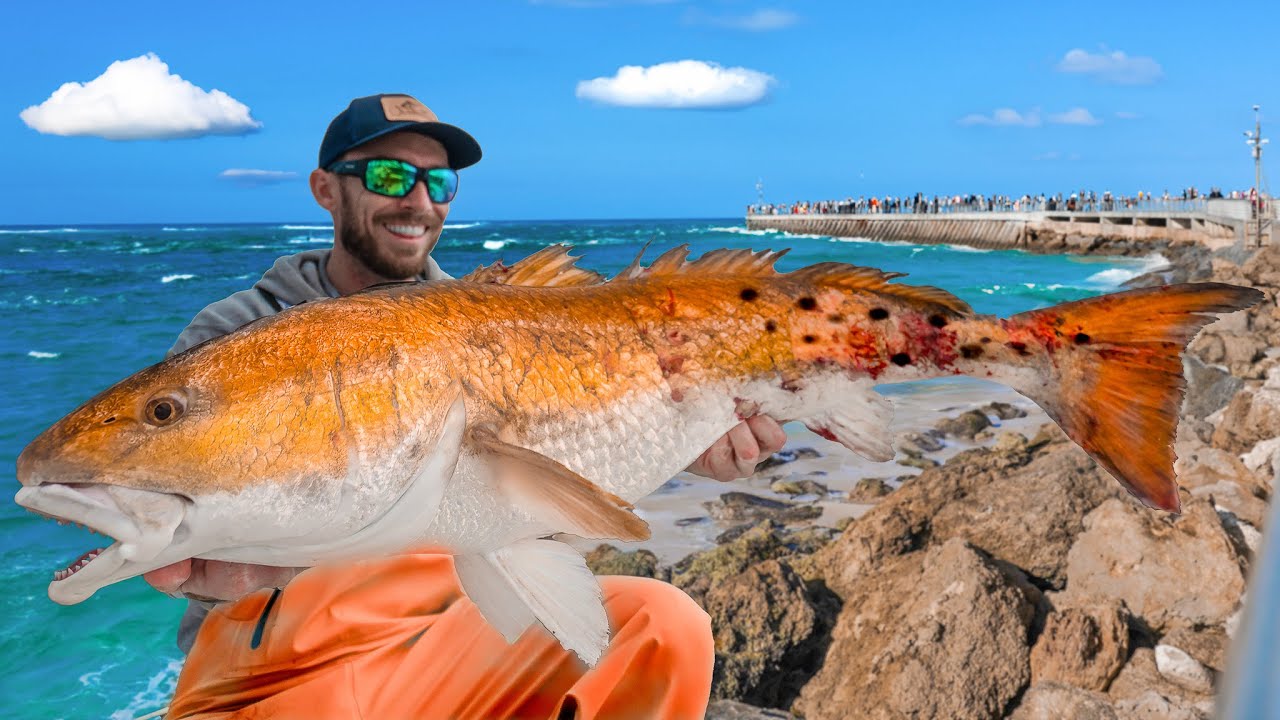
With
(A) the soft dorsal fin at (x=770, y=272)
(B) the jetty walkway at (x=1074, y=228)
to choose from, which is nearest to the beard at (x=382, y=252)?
(A) the soft dorsal fin at (x=770, y=272)

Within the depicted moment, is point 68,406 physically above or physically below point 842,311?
below

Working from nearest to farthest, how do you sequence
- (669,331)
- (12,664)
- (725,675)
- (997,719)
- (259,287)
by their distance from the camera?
(669,331)
(259,287)
(997,719)
(725,675)
(12,664)

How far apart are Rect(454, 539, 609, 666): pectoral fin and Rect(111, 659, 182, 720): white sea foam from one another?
21.0ft

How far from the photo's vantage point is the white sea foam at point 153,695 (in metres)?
7.39

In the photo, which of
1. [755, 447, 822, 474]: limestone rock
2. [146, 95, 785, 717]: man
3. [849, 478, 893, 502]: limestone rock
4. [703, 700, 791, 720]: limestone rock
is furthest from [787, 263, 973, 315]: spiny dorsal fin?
[755, 447, 822, 474]: limestone rock

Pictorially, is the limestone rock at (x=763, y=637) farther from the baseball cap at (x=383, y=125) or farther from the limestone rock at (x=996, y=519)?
the baseball cap at (x=383, y=125)

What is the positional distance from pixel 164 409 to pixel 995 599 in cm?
399

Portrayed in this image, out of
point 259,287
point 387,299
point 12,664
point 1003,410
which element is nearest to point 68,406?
point 12,664

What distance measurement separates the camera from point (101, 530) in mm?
1628

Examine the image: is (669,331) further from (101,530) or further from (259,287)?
(259,287)

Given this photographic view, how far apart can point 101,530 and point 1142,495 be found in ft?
6.09

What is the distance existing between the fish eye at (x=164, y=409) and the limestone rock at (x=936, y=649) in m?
3.61

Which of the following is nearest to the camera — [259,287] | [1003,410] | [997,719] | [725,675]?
[259,287]

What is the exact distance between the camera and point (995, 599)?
475 centimetres
